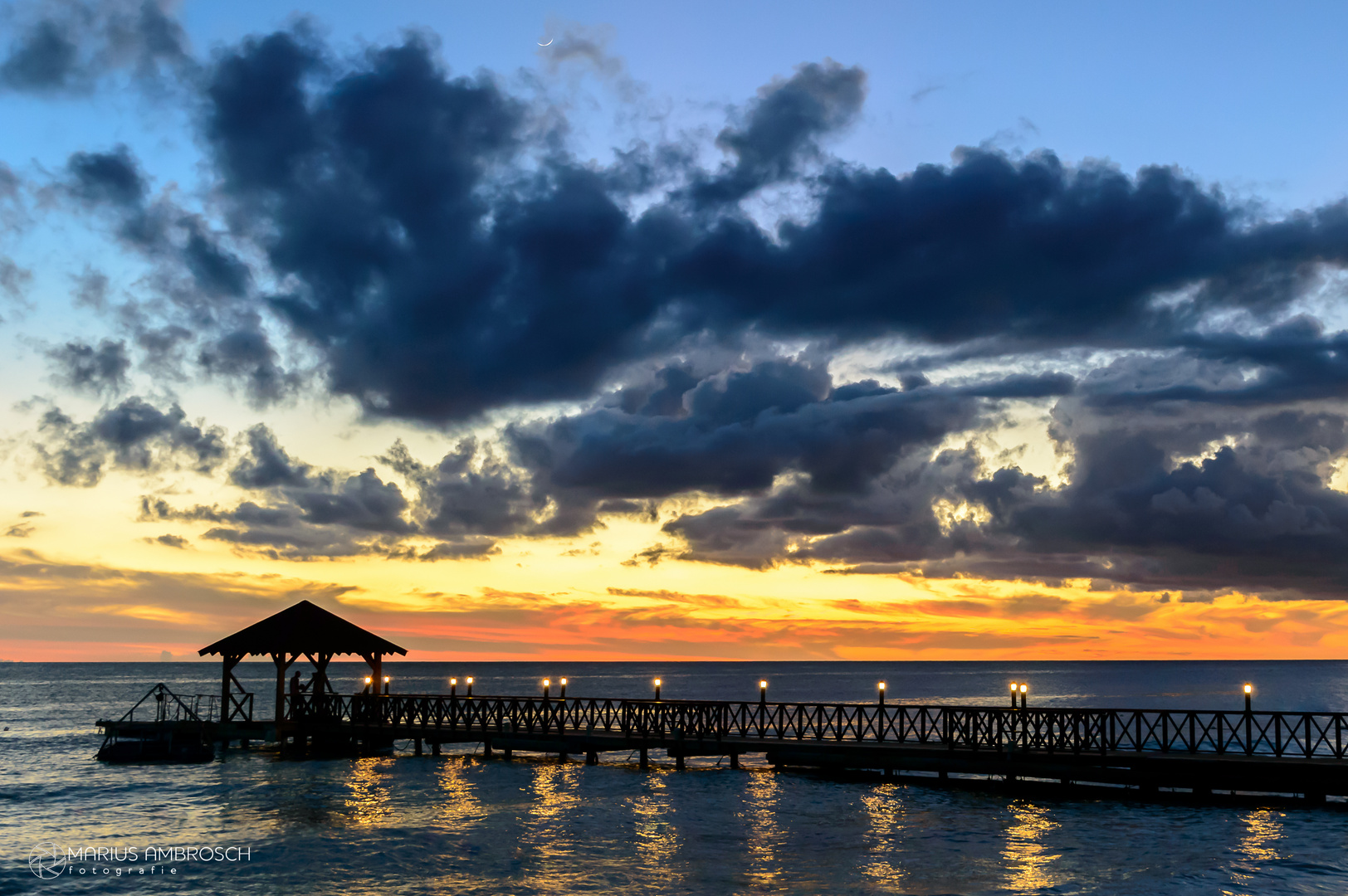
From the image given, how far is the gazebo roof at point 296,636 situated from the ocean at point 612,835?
4.65 meters

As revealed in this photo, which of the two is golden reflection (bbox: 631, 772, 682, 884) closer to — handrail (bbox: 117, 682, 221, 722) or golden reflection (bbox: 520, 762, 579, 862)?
golden reflection (bbox: 520, 762, 579, 862)

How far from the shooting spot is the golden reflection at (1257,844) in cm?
2223

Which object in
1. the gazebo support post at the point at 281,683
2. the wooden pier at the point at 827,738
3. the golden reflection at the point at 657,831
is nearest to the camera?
the golden reflection at the point at 657,831

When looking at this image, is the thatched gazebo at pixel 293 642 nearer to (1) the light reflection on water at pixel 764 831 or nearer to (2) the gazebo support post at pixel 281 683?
(2) the gazebo support post at pixel 281 683

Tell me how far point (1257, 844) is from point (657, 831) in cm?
1448

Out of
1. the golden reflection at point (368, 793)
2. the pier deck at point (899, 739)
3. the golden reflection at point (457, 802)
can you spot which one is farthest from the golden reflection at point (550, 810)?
the golden reflection at point (368, 793)

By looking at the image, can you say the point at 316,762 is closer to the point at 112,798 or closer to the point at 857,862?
the point at 112,798

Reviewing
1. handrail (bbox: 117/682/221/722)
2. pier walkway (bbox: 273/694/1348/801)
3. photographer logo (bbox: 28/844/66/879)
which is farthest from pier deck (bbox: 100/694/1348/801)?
photographer logo (bbox: 28/844/66/879)

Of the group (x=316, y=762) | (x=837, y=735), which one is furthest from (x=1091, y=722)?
(x=316, y=762)

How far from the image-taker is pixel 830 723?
119 ft

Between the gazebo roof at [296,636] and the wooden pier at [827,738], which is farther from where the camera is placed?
the gazebo roof at [296,636]

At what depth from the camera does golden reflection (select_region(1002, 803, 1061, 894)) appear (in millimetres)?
21281

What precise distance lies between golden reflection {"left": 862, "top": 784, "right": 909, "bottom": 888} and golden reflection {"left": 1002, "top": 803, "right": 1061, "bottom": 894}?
237 centimetres

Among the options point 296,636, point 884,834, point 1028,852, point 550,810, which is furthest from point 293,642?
point 1028,852
